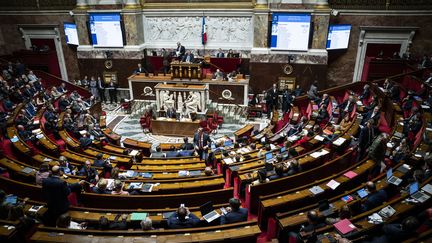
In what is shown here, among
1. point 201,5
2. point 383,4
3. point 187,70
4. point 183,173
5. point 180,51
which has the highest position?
point 201,5

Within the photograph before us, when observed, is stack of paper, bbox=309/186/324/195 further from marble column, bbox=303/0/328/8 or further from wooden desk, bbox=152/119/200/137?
marble column, bbox=303/0/328/8

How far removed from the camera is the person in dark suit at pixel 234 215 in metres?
6.22

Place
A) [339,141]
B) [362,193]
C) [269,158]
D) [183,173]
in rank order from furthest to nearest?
[339,141]
[269,158]
[183,173]
[362,193]

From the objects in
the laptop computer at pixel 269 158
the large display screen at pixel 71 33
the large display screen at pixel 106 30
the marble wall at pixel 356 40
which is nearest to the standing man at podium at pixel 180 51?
the large display screen at pixel 106 30

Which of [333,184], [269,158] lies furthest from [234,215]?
[269,158]

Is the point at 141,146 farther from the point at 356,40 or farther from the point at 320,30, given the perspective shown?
the point at 356,40

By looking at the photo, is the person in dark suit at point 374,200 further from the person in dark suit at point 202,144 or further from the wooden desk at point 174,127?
the wooden desk at point 174,127

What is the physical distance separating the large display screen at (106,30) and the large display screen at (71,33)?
142 cm

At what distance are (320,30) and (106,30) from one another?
12958 mm

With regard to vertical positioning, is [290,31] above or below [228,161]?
above

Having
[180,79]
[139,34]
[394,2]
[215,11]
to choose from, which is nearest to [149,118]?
[180,79]

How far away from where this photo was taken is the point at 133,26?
19141 millimetres

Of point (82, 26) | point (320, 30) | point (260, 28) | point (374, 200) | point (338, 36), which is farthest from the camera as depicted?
point (82, 26)

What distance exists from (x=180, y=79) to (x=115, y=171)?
9559 millimetres
